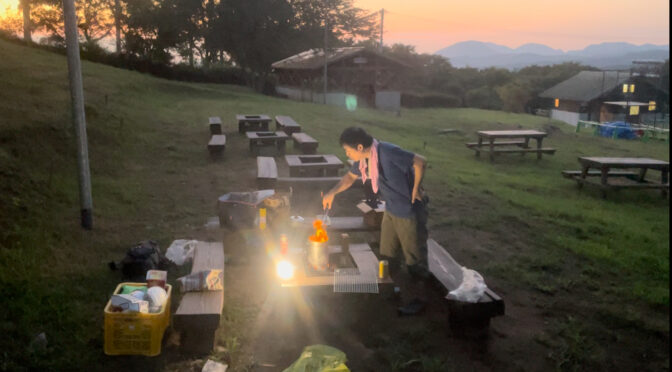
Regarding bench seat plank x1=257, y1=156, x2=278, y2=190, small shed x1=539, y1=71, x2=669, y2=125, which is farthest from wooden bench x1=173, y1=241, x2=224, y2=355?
small shed x1=539, y1=71, x2=669, y2=125

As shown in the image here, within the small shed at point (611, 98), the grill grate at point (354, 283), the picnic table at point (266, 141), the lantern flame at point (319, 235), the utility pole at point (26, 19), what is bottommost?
the grill grate at point (354, 283)

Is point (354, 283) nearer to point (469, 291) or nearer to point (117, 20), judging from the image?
point (469, 291)

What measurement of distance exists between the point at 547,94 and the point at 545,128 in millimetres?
23060

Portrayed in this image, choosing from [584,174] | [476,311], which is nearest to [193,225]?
[476,311]

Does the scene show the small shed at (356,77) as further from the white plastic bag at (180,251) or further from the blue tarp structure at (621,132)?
the white plastic bag at (180,251)

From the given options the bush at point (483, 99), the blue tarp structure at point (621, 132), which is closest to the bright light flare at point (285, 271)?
the blue tarp structure at point (621, 132)

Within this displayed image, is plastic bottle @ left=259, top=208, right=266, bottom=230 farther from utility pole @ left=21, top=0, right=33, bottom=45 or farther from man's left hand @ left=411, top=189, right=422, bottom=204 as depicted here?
utility pole @ left=21, top=0, right=33, bottom=45

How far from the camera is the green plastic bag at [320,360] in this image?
13.0ft

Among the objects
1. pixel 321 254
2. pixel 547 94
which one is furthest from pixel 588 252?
pixel 547 94

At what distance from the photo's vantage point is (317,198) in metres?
9.55

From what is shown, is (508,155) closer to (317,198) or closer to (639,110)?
(317,198)

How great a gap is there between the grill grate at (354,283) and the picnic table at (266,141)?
27.7 feet

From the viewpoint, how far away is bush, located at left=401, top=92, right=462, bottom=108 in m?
42.6

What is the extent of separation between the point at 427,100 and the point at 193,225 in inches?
Result: 1505
